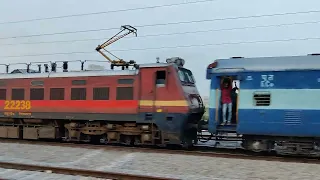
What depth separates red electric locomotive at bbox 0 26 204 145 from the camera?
49.9 ft

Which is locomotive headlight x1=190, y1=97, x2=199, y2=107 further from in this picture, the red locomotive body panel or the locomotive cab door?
the locomotive cab door

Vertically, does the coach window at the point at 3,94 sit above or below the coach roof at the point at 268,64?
below

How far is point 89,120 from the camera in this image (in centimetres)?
1667

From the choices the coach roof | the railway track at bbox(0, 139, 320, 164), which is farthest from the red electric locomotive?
the coach roof

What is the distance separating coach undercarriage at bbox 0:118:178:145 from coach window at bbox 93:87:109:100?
1.10m

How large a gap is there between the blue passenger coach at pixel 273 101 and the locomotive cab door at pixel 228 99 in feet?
0.12

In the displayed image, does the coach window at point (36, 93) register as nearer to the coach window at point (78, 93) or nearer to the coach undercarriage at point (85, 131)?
the coach undercarriage at point (85, 131)

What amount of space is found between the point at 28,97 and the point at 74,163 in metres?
7.93

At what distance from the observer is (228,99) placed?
545 inches

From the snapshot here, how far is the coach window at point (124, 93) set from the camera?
1590cm

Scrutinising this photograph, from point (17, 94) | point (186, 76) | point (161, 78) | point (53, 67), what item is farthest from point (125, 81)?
point (17, 94)

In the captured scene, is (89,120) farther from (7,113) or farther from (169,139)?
(7,113)

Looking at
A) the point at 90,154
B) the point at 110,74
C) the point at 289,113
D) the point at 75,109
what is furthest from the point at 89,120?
the point at 289,113

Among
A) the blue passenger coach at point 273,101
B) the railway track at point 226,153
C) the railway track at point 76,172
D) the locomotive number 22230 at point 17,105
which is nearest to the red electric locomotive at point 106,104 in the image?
the locomotive number 22230 at point 17,105
